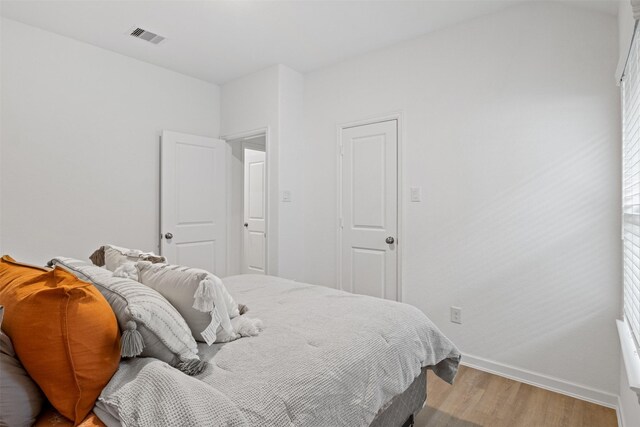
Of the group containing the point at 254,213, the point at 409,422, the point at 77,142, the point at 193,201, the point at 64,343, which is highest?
the point at 77,142

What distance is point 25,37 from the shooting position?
2.82 meters

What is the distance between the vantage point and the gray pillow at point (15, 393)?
85 cm

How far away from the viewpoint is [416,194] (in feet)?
9.93

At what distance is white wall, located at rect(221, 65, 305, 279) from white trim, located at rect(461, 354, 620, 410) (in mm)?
1911

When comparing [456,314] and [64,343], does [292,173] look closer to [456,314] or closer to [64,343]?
[456,314]

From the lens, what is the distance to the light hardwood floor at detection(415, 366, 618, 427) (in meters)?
1.99

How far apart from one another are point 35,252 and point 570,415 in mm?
3986

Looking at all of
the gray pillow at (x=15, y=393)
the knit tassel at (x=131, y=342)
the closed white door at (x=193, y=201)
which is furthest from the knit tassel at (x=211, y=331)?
the closed white door at (x=193, y=201)

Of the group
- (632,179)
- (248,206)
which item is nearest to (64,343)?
(632,179)

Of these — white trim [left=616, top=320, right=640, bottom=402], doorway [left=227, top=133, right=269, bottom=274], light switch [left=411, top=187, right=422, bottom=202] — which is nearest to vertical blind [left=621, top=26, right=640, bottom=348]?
white trim [left=616, top=320, right=640, bottom=402]

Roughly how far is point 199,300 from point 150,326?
183 millimetres

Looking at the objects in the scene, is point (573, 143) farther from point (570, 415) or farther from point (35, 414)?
point (35, 414)

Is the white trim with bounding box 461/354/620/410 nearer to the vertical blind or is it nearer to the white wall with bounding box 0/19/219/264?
the vertical blind

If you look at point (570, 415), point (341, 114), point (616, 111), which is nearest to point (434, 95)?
point (341, 114)
